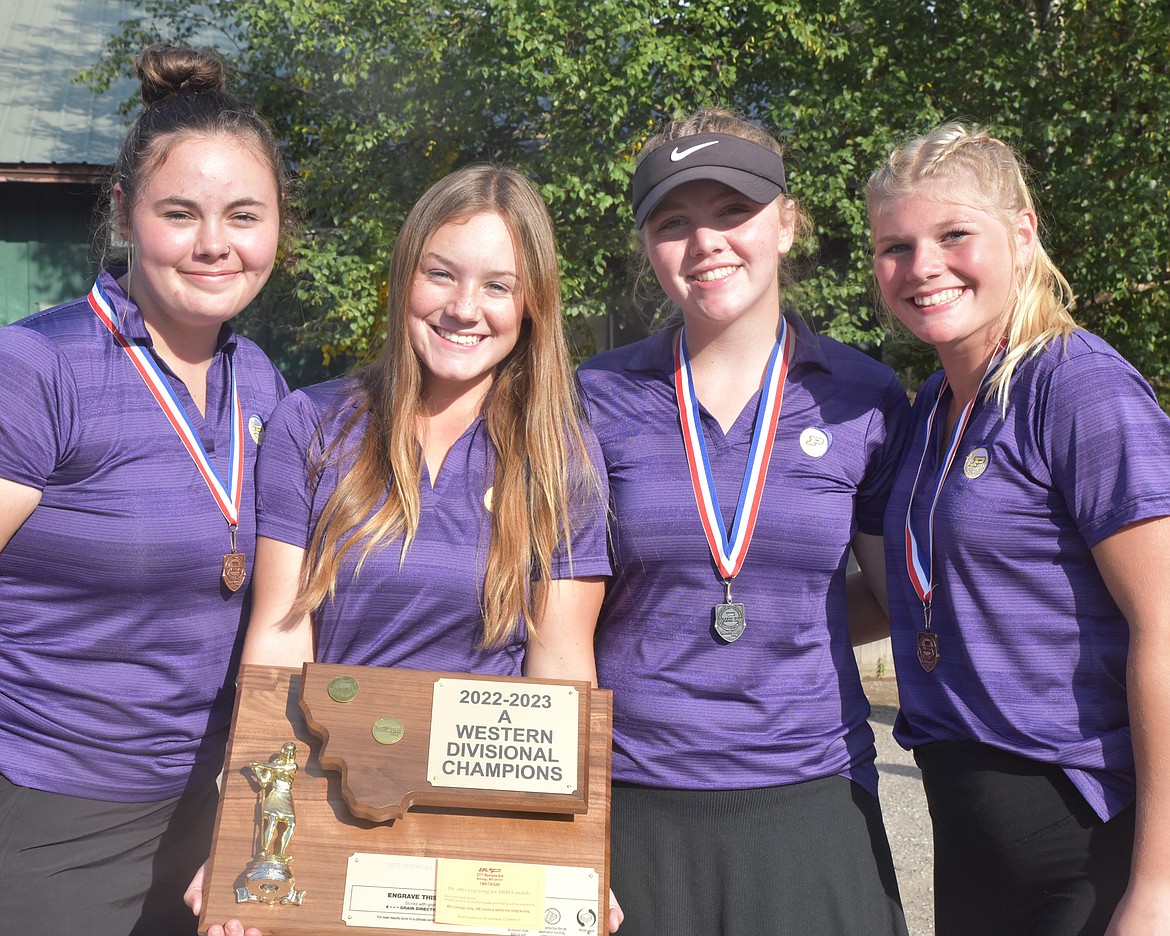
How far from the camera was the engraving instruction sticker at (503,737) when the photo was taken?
244cm

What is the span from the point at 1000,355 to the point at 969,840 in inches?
43.9

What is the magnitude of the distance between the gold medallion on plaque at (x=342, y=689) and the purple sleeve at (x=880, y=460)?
4.49ft

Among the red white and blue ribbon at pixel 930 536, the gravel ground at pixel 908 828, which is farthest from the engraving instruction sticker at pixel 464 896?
the gravel ground at pixel 908 828

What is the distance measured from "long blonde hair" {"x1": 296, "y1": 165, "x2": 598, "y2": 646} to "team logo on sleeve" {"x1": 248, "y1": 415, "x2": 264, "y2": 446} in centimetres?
31

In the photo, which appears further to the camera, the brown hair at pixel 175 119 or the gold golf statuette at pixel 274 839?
the brown hair at pixel 175 119

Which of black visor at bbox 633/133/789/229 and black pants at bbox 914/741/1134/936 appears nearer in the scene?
black pants at bbox 914/741/1134/936

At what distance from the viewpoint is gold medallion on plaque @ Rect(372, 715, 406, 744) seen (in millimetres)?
2432

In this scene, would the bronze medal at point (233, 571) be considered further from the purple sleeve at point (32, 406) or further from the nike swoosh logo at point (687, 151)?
the nike swoosh logo at point (687, 151)

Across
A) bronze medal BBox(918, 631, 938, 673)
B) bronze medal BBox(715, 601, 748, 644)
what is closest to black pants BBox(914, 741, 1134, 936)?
bronze medal BBox(918, 631, 938, 673)

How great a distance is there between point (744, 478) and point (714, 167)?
783 millimetres

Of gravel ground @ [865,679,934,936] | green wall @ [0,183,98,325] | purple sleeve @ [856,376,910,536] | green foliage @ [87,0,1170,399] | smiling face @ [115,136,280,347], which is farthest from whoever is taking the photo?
green wall @ [0,183,98,325]

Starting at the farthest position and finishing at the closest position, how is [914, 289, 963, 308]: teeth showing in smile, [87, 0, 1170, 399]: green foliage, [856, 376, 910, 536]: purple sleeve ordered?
[87, 0, 1170, 399]: green foliage
[856, 376, 910, 536]: purple sleeve
[914, 289, 963, 308]: teeth showing in smile

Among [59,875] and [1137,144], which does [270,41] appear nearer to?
[1137,144]

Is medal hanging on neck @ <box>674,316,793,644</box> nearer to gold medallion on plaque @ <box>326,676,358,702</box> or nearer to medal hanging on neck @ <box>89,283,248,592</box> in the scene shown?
→ gold medallion on plaque @ <box>326,676,358,702</box>
